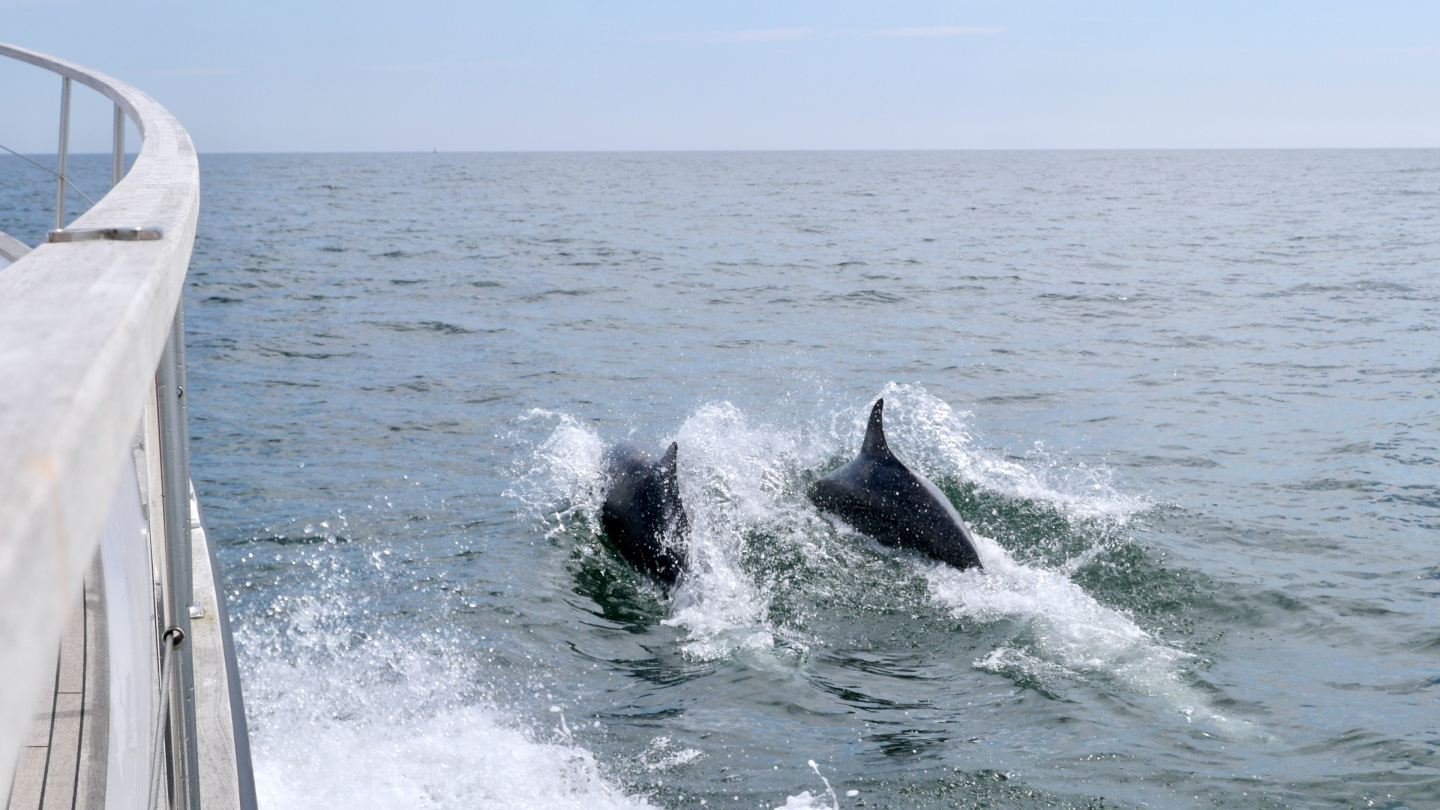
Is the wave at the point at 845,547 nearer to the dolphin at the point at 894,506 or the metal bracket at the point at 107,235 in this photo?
the dolphin at the point at 894,506

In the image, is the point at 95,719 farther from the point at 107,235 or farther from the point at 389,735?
the point at 389,735

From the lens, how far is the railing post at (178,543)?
1780 mm

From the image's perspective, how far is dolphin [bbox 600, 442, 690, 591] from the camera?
24.2 ft

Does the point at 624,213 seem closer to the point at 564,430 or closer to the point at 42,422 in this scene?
the point at 564,430

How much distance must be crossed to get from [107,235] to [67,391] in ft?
1.82

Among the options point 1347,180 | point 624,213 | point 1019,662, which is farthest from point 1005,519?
point 1347,180

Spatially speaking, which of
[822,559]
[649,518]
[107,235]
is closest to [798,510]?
[822,559]

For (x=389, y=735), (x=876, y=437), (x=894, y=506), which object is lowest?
(x=389, y=735)

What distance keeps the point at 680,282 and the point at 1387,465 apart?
644 inches

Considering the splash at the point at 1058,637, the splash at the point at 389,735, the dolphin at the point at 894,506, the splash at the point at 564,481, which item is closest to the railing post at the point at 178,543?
the splash at the point at 389,735

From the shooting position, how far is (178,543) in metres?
1.83

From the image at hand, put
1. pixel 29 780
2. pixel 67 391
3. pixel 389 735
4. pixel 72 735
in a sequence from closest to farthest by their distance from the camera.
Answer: pixel 67 391
pixel 29 780
pixel 72 735
pixel 389 735

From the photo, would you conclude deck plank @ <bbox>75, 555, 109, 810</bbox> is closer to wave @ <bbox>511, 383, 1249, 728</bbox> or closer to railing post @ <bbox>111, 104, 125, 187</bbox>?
Result: railing post @ <bbox>111, 104, 125, 187</bbox>

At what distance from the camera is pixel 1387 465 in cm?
1077
